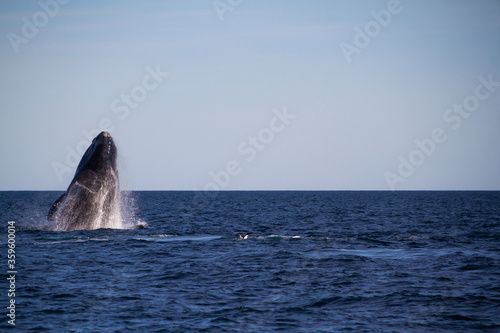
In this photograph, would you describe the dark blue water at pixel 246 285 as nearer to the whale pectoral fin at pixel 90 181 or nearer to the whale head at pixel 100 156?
the whale pectoral fin at pixel 90 181

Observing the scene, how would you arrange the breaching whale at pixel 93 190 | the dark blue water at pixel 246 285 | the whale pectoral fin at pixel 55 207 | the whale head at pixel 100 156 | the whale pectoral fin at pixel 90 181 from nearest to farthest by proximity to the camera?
1. the dark blue water at pixel 246 285
2. the whale pectoral fin at pixel 90 181
3. the breaching whale at pixel 93 190
4. the whale head at pixel 100 156
5. the whale pectoral fin at pixel 55 207

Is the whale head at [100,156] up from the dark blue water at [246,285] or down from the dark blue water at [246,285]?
up

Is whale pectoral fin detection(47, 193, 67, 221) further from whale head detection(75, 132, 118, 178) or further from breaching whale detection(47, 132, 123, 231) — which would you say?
whale head detection(75, 132, 118, 178)

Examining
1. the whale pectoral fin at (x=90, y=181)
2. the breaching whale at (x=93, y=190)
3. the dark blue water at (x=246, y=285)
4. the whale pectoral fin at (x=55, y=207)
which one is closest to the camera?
the dark blue water at (x=246, y=285)

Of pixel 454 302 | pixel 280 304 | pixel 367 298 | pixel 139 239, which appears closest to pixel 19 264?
pixel 139 239

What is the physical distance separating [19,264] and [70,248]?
12.6 feet

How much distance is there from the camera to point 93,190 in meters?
25.5

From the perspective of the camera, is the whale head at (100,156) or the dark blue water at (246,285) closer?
the dark blue water at (246,285)

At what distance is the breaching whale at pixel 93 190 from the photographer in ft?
83.4

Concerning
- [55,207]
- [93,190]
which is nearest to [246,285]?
[93,190]

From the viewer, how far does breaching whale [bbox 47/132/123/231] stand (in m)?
25.4

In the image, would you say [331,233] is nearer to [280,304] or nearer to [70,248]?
[70,248]

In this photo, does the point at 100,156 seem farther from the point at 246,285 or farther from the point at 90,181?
the point at 246,285

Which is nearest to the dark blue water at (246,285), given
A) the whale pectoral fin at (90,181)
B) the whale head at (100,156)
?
the whale pectoral fin at (90,181)
